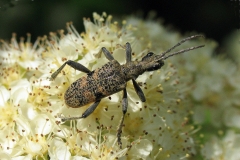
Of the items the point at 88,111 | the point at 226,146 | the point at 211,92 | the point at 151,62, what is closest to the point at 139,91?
the point at 151,62

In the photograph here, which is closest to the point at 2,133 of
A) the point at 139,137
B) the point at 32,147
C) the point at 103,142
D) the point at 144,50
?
the point at 32,147

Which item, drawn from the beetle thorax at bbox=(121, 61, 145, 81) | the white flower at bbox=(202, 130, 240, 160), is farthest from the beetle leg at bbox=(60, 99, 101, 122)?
the white flower at bbox=(202, 130, 240, 160)

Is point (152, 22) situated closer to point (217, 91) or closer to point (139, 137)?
point (217, 91)

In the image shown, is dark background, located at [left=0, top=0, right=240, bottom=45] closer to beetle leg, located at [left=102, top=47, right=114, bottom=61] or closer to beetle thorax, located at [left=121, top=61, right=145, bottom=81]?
beetle leg, located at [left=102, top=47, right=114, bottom=61]

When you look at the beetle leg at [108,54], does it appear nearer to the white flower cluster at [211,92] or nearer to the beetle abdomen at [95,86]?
the beetle abdomen at [95,86]

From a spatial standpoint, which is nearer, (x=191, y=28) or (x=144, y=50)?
(x=144, y=50)

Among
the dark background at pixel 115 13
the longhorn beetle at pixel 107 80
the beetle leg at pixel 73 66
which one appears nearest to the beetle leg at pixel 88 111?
the longhorn beetle at pixel 107 80
